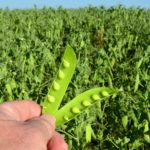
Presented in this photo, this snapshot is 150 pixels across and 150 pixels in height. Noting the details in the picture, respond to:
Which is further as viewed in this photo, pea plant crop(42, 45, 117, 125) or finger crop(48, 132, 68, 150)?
pea plant crop(42, 45, 117, 125)

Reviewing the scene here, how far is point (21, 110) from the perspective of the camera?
5.43ft

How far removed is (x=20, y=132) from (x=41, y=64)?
13.0 feet

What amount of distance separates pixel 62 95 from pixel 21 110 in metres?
0.15

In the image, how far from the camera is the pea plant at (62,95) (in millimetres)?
1630

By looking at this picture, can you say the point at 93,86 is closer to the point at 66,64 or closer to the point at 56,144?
the point at 66,64

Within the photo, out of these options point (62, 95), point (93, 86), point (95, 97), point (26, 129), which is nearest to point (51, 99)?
point (62, 95)

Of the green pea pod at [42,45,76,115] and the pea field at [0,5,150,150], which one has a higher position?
the green pea pod at [42,45,76,115]

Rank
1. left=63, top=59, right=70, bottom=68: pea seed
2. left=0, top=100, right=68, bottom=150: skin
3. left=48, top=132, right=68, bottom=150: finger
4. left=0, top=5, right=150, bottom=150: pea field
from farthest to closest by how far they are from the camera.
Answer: left=0, top=5, right=150, bottom=150: pea field, left=63, top=59, right=70, bottom=68: pea seed, left=48, top=132, right=68, bottom=150: finger, left=0, top=100, right=68, bottom=150: skin

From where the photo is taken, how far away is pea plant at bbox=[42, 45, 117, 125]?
1630 millimetres

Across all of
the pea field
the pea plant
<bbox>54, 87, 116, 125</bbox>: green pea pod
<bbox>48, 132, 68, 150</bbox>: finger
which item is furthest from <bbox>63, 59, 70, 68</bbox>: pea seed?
the pea field

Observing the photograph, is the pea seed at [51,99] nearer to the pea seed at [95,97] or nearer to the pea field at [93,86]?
the pea seed at [95,97]

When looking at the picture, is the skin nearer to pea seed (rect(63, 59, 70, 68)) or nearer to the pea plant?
the pea plant

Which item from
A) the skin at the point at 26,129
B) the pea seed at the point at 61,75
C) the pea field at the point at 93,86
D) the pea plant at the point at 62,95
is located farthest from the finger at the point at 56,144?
the pea field at the point at 93,86

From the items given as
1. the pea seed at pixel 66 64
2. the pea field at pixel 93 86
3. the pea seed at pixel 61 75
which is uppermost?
the pea seed at pixel 66 64
